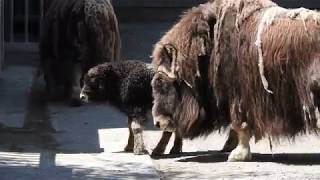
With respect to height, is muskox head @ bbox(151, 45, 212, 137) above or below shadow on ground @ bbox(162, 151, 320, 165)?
above

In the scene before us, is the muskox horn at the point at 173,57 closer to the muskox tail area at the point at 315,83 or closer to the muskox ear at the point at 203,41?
the muskox ear at the point at 203,41

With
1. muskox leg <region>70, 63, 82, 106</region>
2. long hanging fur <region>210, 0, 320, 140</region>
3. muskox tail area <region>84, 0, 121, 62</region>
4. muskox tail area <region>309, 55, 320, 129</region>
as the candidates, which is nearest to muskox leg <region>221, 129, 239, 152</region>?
long hanging fur <region>210, 0, 320, 140</region>

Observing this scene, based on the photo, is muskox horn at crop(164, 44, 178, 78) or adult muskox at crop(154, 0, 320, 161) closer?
adult muskox at crop(154, 0, 320, 161)

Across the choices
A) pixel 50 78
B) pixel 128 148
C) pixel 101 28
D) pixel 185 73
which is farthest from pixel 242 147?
pixel 50 78

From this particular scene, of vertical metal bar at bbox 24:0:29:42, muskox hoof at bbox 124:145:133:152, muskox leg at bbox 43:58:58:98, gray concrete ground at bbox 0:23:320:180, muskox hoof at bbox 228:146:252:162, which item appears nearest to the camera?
gray concrete ground at bbox 0:23:320:180

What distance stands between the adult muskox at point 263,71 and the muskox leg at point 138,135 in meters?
0.40

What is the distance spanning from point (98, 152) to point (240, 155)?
1396 mm

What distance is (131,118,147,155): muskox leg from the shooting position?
9047 mm

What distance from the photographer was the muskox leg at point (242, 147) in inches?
342

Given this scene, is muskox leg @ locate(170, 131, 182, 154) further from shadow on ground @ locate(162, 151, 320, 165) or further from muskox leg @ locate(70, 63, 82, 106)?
muskox leg @ locate(70, 63, 82, 106)

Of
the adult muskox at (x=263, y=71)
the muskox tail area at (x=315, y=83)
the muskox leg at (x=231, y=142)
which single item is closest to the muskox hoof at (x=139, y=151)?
the adult muskox at (x=263, y=71)

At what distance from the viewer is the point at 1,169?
8.10m

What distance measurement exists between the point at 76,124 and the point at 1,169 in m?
2.58

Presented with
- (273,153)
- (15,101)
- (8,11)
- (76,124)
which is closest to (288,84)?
(273,153)
